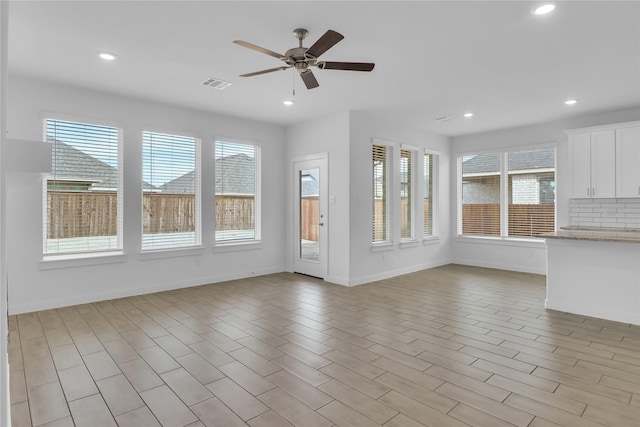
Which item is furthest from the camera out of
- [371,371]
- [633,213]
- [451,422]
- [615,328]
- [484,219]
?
[484,219]

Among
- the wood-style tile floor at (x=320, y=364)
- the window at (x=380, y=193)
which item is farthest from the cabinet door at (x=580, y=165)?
the window at (x=380, y=193)

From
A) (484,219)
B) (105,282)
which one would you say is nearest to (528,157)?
(484,219)

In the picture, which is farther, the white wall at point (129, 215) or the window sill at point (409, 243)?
the window sill at point (409, 243)

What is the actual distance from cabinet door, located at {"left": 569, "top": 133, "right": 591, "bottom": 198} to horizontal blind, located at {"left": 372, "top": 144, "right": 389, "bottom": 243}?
3060mm

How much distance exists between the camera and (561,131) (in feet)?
21.4

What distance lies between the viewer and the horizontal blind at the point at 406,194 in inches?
276

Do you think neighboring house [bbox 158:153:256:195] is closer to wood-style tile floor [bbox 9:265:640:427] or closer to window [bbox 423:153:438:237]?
wood-style tile floor [bbox 9:265:640:427]

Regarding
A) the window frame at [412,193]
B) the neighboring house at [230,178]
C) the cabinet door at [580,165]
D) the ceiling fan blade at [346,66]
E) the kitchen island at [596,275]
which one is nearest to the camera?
the ceiling fan blade at [346,66]

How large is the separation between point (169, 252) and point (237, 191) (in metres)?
1.56

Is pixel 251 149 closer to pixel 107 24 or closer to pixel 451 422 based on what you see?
pixel 107 24

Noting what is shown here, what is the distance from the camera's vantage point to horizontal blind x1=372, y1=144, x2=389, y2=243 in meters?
6.45

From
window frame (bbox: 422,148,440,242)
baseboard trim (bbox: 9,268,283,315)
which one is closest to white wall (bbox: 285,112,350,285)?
baseboard trim (bbox: 9,268,283,315)

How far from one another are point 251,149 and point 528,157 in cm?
536

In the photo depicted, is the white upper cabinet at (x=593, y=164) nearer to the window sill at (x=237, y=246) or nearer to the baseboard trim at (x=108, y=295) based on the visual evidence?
the window sill at (x=237, y=246)
